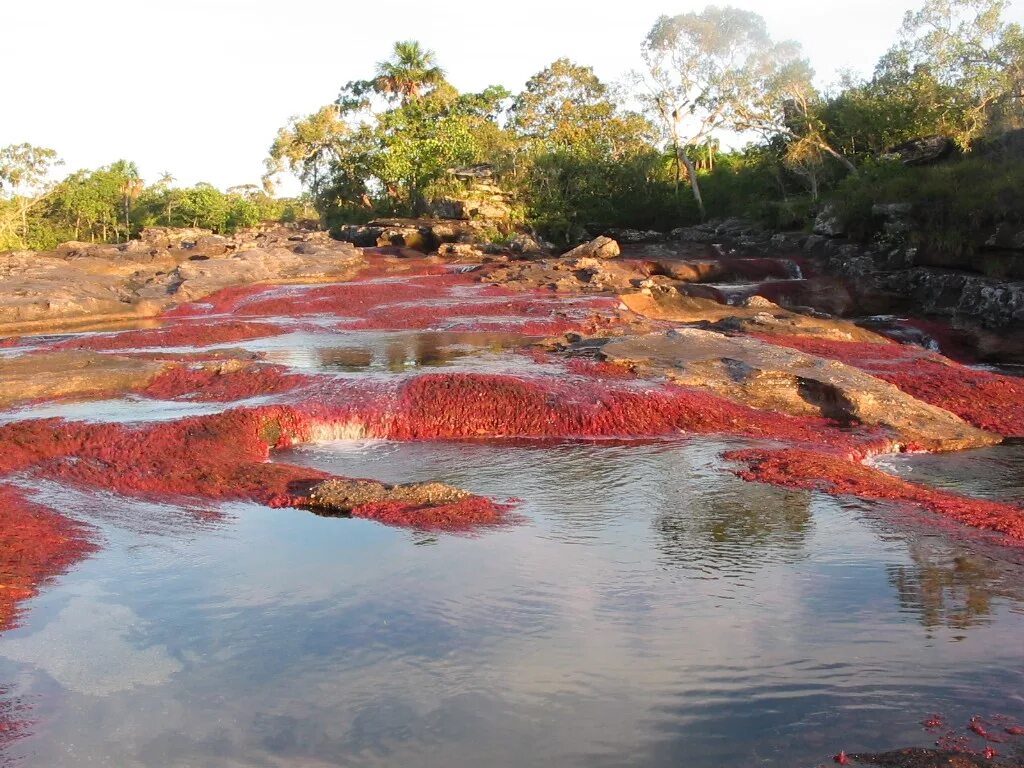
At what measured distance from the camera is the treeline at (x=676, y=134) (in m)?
47.5

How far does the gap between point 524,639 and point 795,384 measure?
13013 mm

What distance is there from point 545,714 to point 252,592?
416 centimetres

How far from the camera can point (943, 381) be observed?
72.9ft

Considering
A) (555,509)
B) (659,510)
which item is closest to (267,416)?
(555,509)

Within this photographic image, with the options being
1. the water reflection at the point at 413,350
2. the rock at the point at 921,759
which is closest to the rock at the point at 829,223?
the water reflection at the point at 413,350

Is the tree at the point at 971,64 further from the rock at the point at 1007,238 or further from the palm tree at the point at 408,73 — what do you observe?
the palm tree at the point at 408,73

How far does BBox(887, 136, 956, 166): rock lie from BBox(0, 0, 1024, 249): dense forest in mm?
205

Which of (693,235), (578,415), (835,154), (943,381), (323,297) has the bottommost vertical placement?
(578,415)

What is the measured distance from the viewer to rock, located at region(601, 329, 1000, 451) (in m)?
18.1

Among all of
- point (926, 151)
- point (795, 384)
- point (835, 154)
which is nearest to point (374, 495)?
point (795, 384)

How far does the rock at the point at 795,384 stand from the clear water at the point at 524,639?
612cm

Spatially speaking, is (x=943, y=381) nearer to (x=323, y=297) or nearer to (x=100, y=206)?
(x=323, y=297)

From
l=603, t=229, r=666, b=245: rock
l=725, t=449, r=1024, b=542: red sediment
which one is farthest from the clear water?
l=603, t=229, r=666, b=245: rock

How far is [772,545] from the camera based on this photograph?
1129cm
